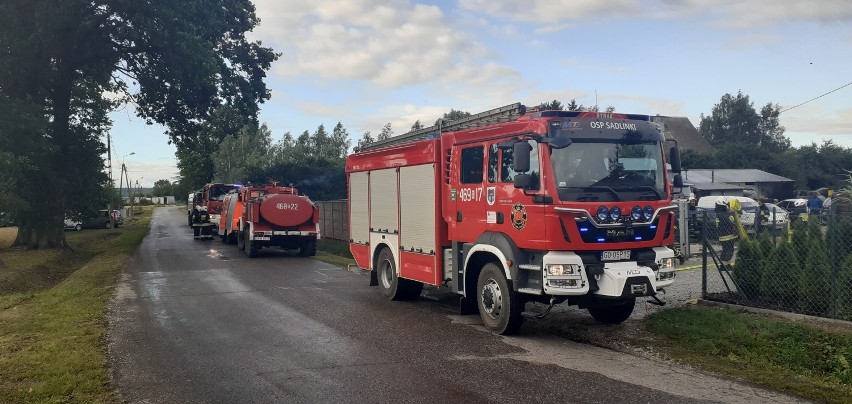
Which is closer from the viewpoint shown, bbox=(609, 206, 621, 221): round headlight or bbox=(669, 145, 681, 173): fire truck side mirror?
bbox=(609, 206, 621, 221): round headlight

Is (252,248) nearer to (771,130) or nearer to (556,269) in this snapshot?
(556,269)

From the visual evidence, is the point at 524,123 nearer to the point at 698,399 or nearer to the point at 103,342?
the point at 698,399

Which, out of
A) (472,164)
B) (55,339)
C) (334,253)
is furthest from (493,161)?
(334,253)

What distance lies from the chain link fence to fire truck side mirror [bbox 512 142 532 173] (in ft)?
11.4

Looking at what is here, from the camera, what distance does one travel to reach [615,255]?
324 inches

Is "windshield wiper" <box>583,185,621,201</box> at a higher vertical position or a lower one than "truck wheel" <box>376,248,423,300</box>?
higher

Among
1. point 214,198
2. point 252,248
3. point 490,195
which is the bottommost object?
point 252,248

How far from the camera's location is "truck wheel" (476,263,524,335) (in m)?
8.58

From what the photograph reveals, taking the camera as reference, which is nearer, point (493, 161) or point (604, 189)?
point (604, 189)

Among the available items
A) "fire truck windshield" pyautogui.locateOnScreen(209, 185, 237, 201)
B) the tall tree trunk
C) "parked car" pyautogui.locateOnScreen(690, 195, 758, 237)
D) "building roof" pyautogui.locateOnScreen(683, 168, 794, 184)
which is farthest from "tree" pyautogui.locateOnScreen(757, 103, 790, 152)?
the tall tree trunk

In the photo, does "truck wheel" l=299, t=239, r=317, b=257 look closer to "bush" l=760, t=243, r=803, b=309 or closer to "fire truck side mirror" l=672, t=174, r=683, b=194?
"fire truck side mirror" l=672, t=174, r=683, b=194

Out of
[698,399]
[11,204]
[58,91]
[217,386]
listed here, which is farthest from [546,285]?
[58,91]

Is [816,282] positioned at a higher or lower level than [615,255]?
lower

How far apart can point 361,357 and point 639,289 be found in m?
3.46
